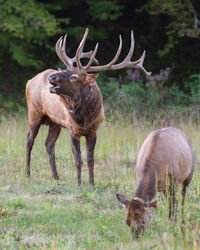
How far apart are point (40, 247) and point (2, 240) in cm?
45

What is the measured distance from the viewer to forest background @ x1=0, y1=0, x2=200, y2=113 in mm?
14211

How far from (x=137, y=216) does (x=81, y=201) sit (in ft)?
6.23

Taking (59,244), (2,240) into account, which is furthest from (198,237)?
(2,240)

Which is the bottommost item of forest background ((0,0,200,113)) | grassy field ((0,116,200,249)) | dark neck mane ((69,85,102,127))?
grassy field ((0,116,200,249))

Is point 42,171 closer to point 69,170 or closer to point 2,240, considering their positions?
point 69,170

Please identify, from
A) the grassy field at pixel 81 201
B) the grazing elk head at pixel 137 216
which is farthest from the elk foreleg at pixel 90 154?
the grazing elk head at pixel 137 216

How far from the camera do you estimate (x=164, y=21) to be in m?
17.8

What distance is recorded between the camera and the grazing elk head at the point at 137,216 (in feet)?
14.1

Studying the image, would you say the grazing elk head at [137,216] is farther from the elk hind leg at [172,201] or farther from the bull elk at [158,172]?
the elk hind leg at [172,201]

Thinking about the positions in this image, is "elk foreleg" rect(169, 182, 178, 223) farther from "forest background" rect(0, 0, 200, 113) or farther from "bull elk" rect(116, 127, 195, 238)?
"forest background" rect(0, 0, 200, 113)

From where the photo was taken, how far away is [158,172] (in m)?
4.76

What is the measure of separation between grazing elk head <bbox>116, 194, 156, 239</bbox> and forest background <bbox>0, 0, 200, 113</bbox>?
9.17 metres

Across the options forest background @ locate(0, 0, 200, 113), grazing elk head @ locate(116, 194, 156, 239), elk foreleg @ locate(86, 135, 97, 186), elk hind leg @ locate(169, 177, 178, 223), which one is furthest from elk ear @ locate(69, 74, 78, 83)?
forest background @ locate(0, 0, 200, 113)

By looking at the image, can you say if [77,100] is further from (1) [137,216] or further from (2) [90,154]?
(1) [137,216]
